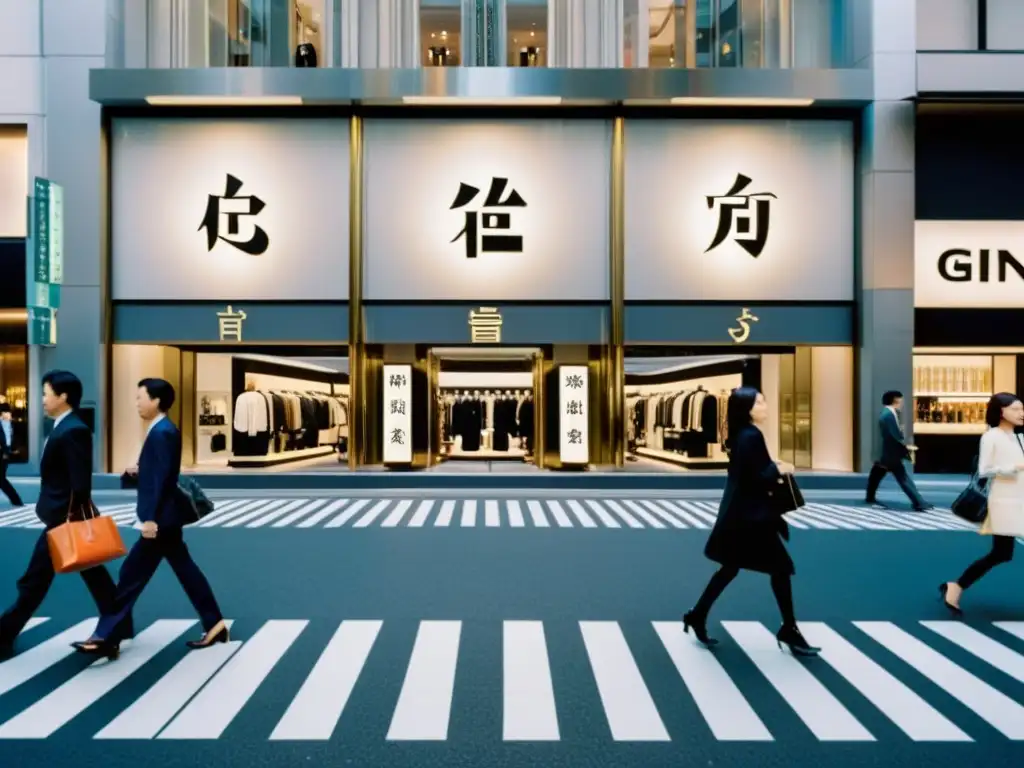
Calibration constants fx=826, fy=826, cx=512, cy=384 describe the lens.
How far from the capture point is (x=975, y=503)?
290 inches

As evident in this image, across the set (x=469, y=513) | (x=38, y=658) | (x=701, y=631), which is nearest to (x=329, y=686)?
(x=38, y=658)

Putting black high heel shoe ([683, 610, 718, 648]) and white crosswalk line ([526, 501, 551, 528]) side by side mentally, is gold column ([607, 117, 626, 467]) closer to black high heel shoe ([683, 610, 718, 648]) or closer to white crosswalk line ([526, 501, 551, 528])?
white crosswalk line ([526, 501, 551, 528])

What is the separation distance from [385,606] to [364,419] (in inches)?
515

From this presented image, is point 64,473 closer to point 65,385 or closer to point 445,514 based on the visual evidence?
point 65,385

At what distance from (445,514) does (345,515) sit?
1765 millimetres

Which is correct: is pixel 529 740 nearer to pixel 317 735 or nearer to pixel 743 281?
pixel 317 735

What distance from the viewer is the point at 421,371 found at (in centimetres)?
2125

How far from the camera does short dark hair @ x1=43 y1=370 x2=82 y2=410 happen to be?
6.01 metres

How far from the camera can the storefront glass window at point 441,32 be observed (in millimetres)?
21578

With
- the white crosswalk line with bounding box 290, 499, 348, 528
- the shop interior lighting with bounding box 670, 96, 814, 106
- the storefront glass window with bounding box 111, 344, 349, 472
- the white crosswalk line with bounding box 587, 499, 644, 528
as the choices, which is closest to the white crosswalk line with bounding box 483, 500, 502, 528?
the white crosswalk line with bounding box 587, 499, 644, 528

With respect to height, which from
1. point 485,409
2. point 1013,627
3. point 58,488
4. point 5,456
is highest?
Answer: point 58,488

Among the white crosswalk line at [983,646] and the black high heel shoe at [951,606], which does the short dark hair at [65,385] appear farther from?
the black high heel shoe at [951,606]

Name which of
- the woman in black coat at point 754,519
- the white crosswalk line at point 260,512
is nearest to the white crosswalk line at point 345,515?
the white crosswalk line at point 260,512

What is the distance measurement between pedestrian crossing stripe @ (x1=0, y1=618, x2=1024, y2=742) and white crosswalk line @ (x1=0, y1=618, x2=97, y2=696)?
16mm
